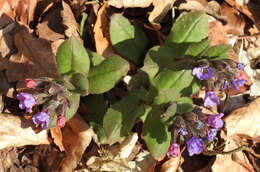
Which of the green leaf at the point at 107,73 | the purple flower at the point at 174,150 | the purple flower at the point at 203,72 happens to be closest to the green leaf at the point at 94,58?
the green leaf at the point at 107,73

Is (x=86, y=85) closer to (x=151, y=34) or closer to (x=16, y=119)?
(x=16, y=119)

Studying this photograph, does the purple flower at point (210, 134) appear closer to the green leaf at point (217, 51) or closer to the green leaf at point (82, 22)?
the green leaf at point (217, 51)

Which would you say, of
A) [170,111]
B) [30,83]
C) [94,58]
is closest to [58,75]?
[94,58]

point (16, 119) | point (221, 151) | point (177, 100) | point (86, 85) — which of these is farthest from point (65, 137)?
point (221, 151)

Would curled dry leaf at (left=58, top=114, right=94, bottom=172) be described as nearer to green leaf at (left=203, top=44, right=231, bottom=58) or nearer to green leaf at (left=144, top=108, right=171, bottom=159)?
green leaf at (left=144, top=108, right=171, bottom=159)

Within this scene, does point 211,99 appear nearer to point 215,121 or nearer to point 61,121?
point 215,121

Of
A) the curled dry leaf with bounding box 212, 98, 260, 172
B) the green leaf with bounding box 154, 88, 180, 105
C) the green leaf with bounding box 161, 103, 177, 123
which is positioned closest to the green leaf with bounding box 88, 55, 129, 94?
the green leaf with bounding box 154, 88, 180, 105
